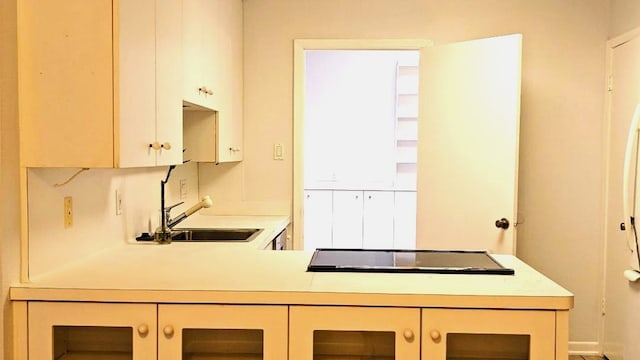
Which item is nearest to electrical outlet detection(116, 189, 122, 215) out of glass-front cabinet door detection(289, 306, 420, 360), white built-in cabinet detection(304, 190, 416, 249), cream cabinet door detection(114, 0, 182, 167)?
cream cabinet door detection(114, 0, 182, 167)

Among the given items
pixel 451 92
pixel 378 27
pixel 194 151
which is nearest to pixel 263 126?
pixel 194 151

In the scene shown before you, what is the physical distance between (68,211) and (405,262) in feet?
3.95

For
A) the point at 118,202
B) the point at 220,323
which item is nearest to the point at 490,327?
the point at 220,323

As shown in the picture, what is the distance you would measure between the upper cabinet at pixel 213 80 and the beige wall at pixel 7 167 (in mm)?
862

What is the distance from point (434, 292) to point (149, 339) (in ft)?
2.80

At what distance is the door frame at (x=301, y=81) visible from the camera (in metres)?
3.62

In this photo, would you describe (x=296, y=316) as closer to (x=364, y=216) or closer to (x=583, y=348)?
(x=583, y=348)

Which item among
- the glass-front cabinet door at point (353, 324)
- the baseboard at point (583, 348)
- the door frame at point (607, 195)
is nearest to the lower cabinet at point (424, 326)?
the glass-front cabinet door at point (353, 324)

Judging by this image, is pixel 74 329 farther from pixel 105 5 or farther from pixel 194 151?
pixel 194 151

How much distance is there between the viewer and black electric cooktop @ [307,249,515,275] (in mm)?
1884

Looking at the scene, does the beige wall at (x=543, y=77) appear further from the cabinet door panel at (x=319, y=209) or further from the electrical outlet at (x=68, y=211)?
the electrical outlet at (x=68, y=211)

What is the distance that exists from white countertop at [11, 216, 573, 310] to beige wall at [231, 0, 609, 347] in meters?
1.79

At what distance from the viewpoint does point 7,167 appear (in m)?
1.60

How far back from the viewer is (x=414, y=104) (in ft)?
17.9
